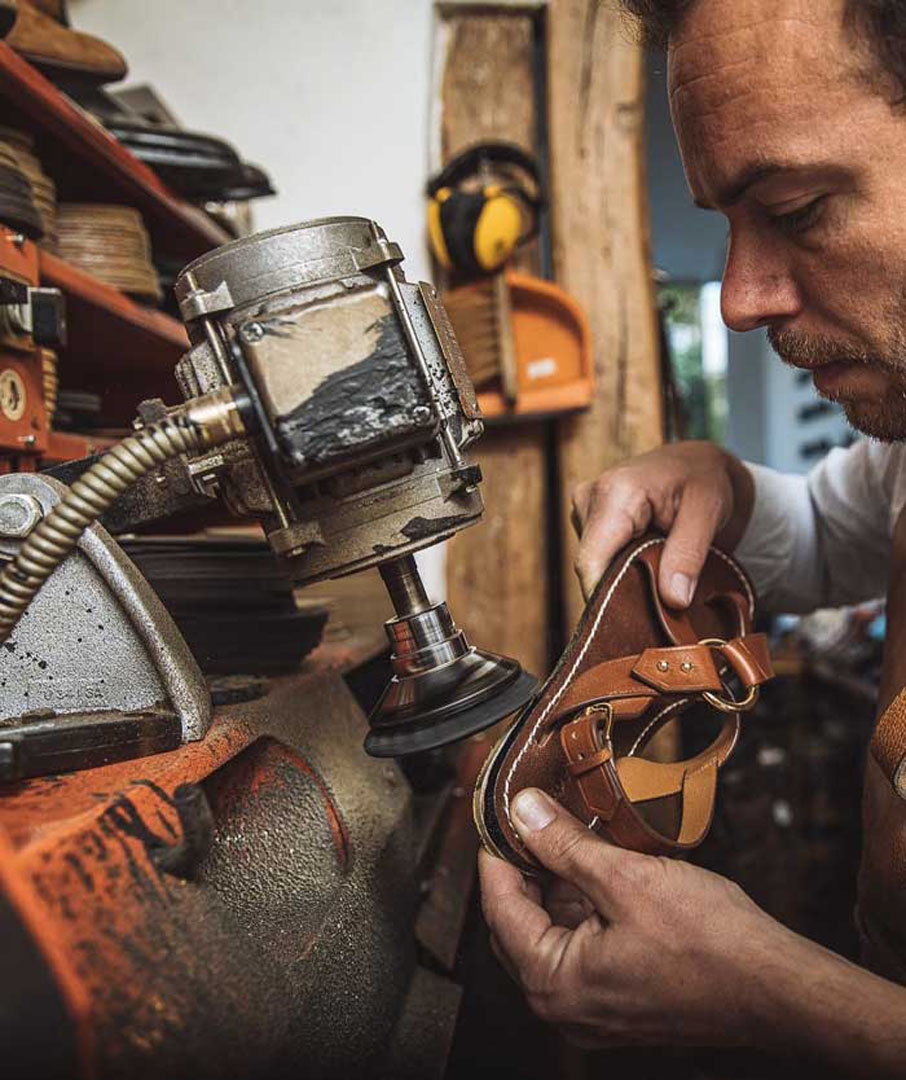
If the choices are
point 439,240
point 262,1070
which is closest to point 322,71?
point 439,240

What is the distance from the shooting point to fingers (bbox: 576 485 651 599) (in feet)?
3.98

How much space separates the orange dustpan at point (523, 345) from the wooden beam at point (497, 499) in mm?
163

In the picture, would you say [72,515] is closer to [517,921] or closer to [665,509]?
[517,921]

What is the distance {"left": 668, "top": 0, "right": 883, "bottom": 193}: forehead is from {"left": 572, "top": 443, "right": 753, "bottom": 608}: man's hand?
45cm

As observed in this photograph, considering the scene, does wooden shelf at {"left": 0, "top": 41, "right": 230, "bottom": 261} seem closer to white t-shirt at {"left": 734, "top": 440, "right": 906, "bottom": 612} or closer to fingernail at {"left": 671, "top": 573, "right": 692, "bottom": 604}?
fingernail at {"left": 671, "top": 573, "right": 692, "bottom": 604}

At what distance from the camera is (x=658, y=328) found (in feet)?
8.32

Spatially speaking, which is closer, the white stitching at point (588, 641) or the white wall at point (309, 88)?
the white stitching at point (588, 641)

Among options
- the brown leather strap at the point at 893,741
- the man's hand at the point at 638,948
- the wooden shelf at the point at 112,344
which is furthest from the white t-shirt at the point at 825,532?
the wooden shelf at the point at 112,344

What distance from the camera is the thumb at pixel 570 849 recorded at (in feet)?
2.70

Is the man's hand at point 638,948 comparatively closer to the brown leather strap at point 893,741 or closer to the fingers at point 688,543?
the brown leather strap at point 893,741

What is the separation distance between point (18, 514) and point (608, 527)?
2.52 ft

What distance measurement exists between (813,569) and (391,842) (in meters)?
1.04

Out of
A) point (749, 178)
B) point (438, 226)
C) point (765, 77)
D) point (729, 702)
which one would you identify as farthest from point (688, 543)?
point (438, 226)

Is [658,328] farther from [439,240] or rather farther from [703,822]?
[703,822]
